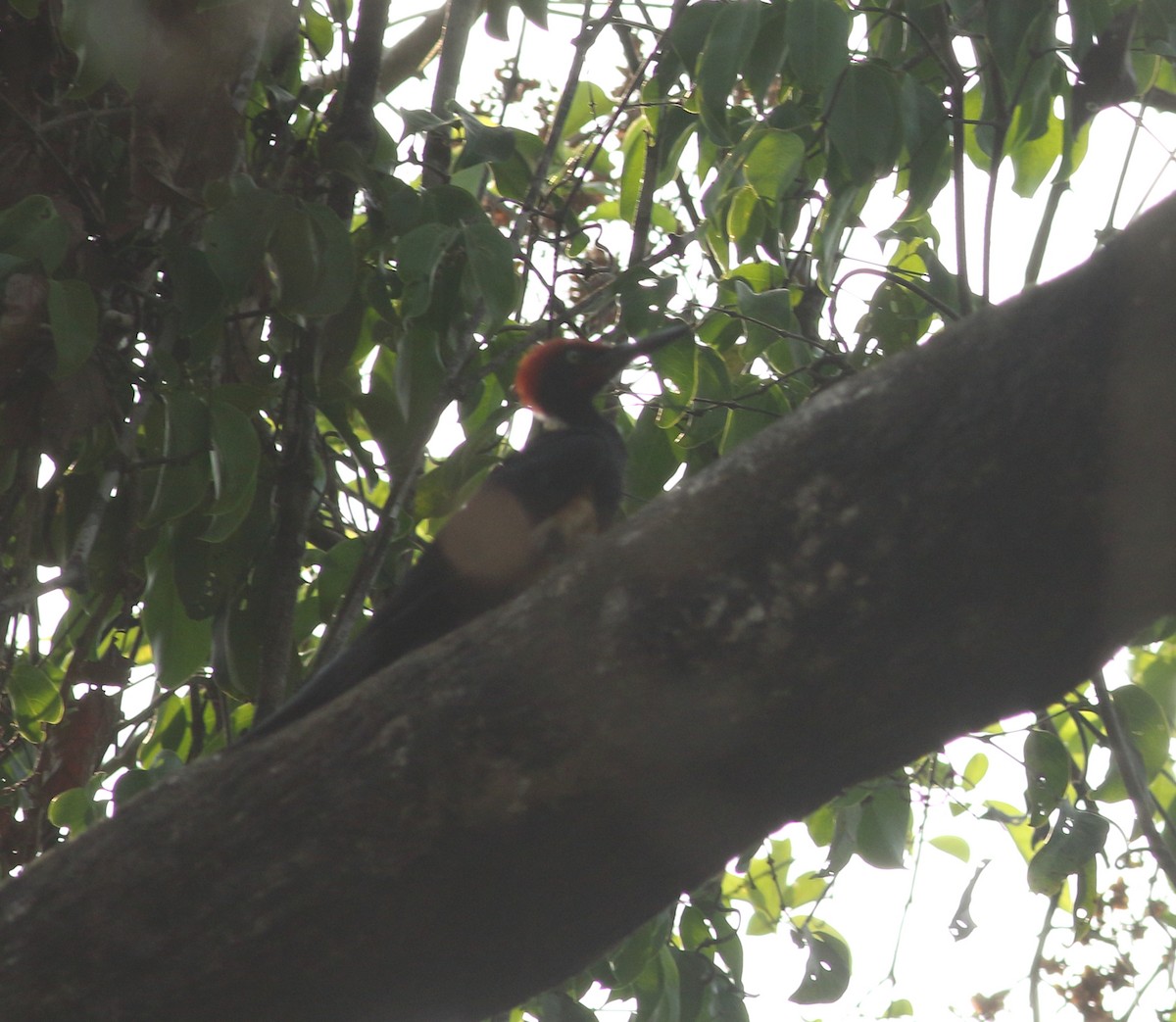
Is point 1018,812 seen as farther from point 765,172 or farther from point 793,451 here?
point 793,451

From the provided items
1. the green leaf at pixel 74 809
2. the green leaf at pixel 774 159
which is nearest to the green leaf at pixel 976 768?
the green leaf at pixel 774 159

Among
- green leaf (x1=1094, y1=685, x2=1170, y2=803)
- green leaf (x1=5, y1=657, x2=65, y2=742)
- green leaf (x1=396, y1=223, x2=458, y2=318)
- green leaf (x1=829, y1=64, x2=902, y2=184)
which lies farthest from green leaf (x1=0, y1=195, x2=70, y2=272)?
green leaf (x1=1094, y1=685, x2=1170, y2=803)

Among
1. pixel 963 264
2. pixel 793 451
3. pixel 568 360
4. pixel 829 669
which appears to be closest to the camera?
pixel 829 669

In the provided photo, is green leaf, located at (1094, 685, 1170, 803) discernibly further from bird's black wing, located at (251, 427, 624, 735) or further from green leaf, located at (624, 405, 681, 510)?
bird's black wing, located at (251, 427, 624, 735)

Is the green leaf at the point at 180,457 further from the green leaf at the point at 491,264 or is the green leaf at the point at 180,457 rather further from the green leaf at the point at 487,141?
the green leaf at the point at 487,141

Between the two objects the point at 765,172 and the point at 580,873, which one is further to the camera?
the point at 765,172

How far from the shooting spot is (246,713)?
290 centimetres

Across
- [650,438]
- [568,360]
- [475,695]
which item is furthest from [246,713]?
[475,695]

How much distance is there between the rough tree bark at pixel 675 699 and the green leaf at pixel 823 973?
1370 mm

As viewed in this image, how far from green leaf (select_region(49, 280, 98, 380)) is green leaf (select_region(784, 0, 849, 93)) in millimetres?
1230

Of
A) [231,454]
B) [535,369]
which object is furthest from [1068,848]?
[535,369]

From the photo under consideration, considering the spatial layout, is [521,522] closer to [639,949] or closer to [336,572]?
[336,572]

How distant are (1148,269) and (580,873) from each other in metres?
0.84

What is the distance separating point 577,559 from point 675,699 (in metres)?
0.23
